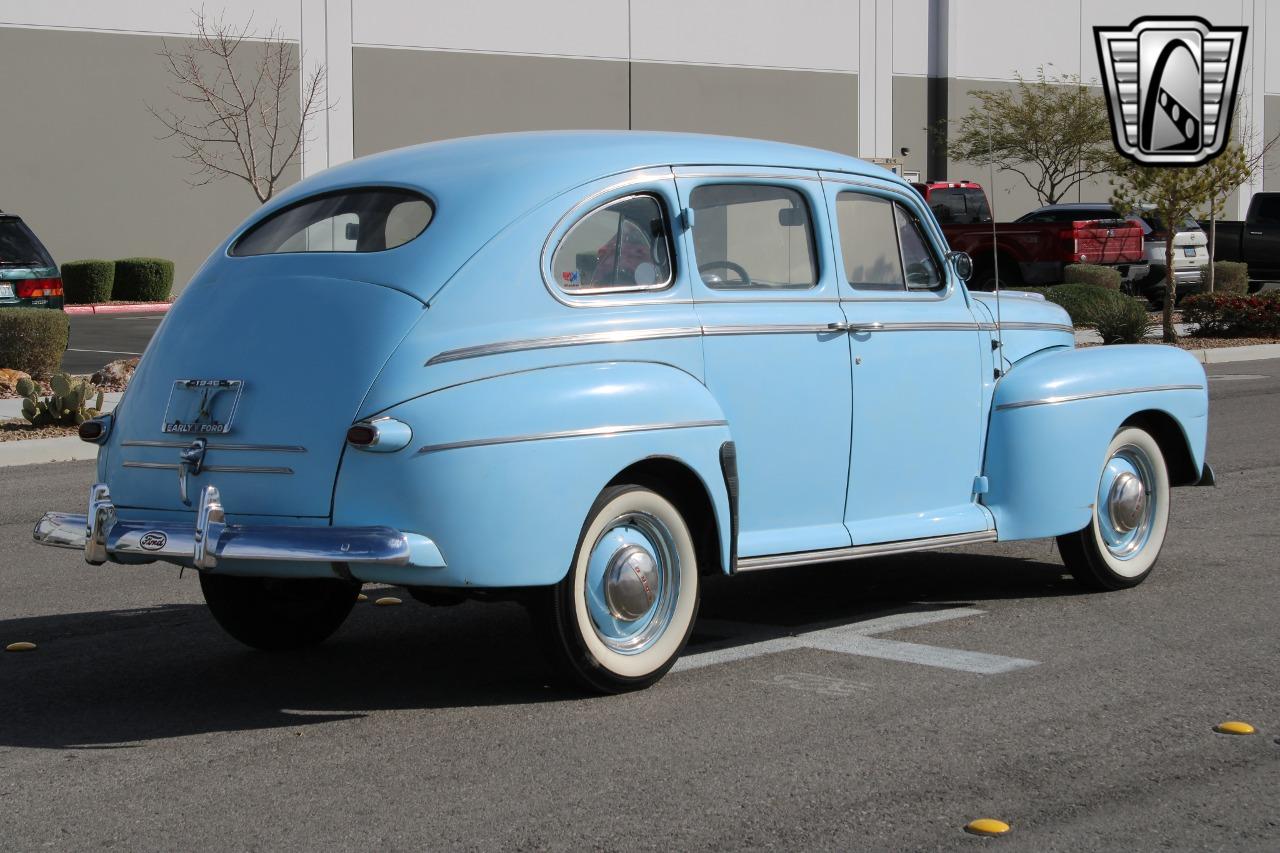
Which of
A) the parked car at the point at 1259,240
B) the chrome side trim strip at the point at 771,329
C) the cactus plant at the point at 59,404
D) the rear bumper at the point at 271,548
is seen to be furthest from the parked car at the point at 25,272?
the parked car at the point at 1259,240

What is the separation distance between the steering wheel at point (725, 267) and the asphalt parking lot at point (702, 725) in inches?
58.0

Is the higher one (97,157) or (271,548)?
(97,157)

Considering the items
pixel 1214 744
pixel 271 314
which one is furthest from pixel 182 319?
pixel 1214 744

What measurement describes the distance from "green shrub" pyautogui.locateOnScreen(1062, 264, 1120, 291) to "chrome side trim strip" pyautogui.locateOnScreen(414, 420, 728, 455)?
21.7m

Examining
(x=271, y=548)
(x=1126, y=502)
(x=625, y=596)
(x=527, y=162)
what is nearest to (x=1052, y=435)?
(x=1126, y=502)

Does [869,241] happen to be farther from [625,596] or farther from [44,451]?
[44,451]

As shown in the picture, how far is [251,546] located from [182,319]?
1217 mm

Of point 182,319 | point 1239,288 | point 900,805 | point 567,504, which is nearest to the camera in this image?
point 900,805

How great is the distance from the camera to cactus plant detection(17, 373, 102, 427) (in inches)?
579

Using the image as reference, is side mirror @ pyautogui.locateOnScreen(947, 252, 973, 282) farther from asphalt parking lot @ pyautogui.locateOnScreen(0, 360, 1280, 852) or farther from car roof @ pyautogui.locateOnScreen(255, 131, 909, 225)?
asphalt parking lot @ pyautogui.locateOnScreen(0, 360, 1280, 852)

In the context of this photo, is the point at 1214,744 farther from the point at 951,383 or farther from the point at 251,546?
the point at 251,546

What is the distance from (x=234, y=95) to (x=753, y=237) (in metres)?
31.5

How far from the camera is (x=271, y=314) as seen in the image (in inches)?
237

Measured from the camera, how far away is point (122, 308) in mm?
33969
